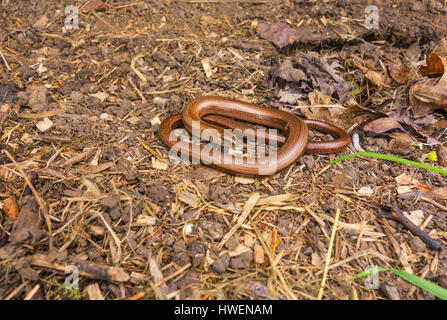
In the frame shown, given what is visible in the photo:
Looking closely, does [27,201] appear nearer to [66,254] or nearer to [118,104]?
[66,254]

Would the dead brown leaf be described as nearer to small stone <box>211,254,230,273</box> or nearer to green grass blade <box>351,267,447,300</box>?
green grass blade <box>351,267,447,300</box>

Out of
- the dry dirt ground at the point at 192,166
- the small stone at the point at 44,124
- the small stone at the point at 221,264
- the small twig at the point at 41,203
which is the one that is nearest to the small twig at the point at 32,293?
the dry dirt ground at the point at 192,166

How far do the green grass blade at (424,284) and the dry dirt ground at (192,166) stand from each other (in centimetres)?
12

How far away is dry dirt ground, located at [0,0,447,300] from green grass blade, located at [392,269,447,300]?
0.40 ft

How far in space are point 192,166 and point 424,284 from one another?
202 centimetres

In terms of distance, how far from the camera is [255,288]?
83.5 inches

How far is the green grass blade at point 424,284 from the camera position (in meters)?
1.97

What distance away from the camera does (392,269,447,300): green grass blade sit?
77.4 inches

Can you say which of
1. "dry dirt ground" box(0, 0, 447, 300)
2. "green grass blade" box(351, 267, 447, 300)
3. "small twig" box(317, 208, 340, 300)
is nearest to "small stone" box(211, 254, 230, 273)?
"dry dirt ground" box(0, 0, 447, 300)

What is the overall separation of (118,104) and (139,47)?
1026mm

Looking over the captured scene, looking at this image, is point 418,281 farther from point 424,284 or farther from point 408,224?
point 408,224

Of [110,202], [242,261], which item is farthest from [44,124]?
[242,261]
